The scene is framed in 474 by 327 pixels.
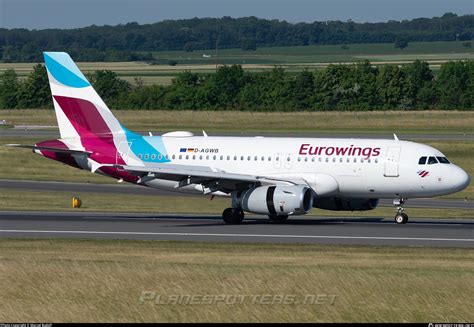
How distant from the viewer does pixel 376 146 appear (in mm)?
45031

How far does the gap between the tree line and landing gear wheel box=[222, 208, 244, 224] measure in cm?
8494

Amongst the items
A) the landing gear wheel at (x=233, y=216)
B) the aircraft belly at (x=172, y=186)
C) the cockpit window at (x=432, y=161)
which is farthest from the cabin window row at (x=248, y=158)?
the landing gear wheel at (x=233, y=216)

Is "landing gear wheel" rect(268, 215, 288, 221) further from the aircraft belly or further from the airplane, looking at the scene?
the aircraft belly

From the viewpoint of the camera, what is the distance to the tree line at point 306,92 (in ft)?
436

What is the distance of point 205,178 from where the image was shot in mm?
44781

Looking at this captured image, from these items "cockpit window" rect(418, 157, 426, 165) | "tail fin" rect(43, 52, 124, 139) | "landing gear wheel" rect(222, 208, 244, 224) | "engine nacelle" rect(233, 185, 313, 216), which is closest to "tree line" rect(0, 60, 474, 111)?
"tail fin" rect(43, 52, 124, 139)

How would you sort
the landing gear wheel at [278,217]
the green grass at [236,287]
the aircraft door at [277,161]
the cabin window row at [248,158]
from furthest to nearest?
the landing gear wheel at [278,217] < the aircraft door at [277,161] < the cabin window row at [248,158] < the green grass at [236,287]

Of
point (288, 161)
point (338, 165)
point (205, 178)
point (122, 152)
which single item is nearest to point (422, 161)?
point (338, 165)

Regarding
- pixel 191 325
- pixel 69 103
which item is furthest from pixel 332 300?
pixel 69 103

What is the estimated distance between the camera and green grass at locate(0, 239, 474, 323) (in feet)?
74.6

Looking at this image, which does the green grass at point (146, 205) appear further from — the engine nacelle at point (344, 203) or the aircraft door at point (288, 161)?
the aircraft door at point (288, 161)

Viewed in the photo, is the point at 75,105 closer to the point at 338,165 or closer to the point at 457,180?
the point at 338,165

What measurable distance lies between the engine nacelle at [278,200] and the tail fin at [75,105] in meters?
8.25

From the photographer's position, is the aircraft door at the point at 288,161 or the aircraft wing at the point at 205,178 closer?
the aircraft wing at the point at 205,178
